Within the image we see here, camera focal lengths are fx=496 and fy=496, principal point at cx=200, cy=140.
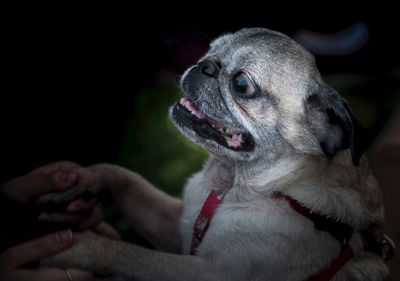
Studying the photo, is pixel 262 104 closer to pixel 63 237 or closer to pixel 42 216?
pixel 63 237

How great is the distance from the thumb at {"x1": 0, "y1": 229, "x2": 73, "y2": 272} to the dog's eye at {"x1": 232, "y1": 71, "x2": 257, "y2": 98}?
102cm

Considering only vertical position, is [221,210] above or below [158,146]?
above

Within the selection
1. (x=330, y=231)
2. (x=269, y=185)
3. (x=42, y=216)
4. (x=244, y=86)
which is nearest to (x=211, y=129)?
(x=244, y=86)

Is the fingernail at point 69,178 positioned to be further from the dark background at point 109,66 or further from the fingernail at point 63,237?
the dark background at point 109,66

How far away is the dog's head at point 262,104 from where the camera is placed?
2.34 m

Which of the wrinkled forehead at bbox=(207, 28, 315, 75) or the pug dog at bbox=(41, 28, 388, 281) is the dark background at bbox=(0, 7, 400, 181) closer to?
the wrinkled forehead at bbox=(207, 28, 315, 75)

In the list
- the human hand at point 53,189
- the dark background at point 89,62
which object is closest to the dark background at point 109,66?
the dark background at point 89,62

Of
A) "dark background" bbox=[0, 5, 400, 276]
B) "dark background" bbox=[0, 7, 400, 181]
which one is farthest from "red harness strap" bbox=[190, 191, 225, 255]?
"dark background" bbox=[0, 7, 400, 181]

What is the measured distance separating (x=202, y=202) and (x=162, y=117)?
1.69m

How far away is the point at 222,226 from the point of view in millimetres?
2410

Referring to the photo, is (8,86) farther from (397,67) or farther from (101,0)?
(397,67)

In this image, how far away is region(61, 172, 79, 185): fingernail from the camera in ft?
8.45

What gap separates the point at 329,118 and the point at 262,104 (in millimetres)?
364

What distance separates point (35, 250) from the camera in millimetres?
2178
